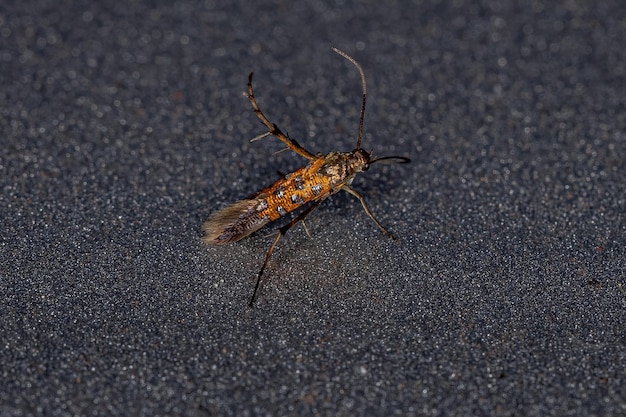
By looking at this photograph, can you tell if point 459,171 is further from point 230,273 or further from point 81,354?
point 81,354

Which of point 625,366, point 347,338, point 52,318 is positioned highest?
point 625,366

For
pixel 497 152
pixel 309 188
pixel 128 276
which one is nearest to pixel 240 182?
pixel 309 188

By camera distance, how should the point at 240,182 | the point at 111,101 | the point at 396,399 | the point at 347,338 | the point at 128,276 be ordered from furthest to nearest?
the point at 111,101 < the point at 240,182 < the point at 128,276 < the point at 347,338 < the point at 396,399

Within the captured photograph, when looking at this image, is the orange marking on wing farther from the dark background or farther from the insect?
the dark background

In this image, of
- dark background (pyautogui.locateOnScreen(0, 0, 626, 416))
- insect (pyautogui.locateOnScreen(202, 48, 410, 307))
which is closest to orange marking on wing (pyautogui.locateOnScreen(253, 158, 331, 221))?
insect (pyautogui.locateOnScreen(202, 48, 410, 307))

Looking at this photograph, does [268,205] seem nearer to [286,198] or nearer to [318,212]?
[286,198]

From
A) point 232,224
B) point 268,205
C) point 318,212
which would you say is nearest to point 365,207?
point 318,212

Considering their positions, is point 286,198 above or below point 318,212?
above
